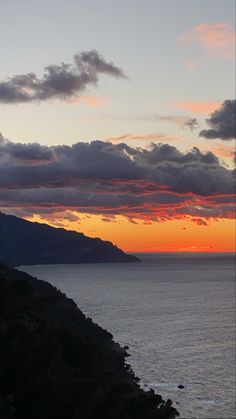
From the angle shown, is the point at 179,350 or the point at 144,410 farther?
the point at 179,350

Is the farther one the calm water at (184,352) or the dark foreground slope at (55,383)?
the calm water at (184,352)

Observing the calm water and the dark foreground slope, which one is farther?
the calm water

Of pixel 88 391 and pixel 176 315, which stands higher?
pixel 88 391

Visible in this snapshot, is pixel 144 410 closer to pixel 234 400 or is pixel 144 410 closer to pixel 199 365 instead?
pixel 234 400

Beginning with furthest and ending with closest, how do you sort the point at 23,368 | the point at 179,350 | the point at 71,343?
the point at 179,350 → the point at 71,343 → the point at 23,368

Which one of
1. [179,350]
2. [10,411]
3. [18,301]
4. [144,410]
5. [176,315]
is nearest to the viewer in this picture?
[10,411]

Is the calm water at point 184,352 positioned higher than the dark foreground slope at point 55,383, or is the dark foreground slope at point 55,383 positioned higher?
the dark foreground slope at point 55,383

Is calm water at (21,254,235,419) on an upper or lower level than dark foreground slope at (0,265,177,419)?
lower

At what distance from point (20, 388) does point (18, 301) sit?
3913 centimetres

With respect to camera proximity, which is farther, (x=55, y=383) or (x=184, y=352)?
(x=184, y=352)

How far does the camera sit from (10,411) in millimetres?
37250

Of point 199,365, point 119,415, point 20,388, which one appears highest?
point 20,388

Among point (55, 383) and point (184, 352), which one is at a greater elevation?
point (55, 383)

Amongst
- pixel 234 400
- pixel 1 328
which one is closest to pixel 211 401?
pixel 234 400
